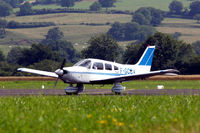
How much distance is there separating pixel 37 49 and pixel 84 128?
11163 centimetres

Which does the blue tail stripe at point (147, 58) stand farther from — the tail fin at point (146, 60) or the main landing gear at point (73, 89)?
the main landing gear at point (73, 89)

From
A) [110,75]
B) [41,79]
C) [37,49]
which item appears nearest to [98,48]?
[37,49]

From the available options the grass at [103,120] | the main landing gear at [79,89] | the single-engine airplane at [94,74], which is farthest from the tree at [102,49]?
the grass at [103,120]

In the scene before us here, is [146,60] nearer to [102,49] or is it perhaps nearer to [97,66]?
[97,66]

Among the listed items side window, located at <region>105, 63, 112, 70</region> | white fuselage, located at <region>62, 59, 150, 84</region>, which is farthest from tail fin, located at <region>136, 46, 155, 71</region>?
side window, located at <region>105, 63, 112, 70</region>

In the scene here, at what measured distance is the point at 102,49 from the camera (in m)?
111

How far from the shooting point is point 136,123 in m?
11.3

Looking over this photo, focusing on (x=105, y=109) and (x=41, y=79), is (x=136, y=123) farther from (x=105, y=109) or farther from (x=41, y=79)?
(x=41, y=79)

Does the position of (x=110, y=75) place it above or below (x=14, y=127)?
below

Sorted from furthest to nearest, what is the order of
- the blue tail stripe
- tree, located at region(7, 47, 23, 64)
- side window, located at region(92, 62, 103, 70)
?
tree, located at region(7, 47, 23, 64) < the blue tail stripe < side window, located at region(92, 62, 103, 70)

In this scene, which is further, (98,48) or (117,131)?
(98,48)

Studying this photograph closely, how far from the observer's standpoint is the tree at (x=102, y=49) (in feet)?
357

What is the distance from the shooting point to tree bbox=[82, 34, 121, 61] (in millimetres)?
108750

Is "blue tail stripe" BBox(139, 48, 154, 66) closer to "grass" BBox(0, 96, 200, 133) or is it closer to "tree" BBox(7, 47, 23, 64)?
"grass" BBox(0, 96, 200, 133)
